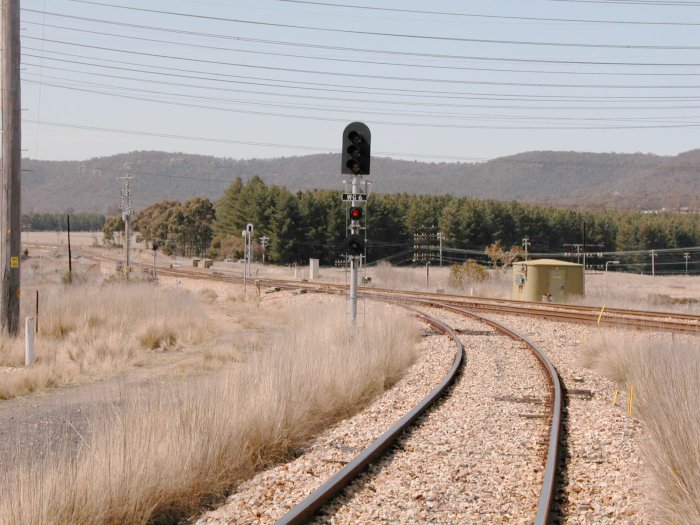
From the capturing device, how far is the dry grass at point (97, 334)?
16.4 meters

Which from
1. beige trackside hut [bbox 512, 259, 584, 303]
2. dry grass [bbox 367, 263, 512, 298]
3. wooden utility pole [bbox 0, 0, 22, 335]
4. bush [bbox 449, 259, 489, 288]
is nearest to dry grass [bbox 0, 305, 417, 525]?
wooden utility pole [bbox 0, 0, 22, 335]

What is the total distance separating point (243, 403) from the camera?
32.2 ft

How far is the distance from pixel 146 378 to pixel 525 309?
15.5 m

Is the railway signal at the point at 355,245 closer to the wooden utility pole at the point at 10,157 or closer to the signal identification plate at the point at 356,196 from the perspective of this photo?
the signal identification plate at the point at 356,196

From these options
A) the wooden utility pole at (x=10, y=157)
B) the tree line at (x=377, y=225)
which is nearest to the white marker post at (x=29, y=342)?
the wooden utility pole at (x=10, y=157)

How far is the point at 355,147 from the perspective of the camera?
17.4m

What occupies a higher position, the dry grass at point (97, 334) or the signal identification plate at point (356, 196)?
the signal identification plate at point (356, 196)

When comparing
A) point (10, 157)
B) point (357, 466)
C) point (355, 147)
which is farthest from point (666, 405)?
point (10, 157)

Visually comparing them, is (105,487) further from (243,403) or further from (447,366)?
(447,366)

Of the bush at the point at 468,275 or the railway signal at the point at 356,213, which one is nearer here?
the railway signal at the point at 356,213

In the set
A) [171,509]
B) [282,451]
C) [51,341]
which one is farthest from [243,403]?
[51,341]

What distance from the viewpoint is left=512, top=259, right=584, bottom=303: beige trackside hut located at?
38.8m

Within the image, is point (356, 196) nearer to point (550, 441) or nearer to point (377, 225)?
point (550, 441)

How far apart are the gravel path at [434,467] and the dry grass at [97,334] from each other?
7307mm
